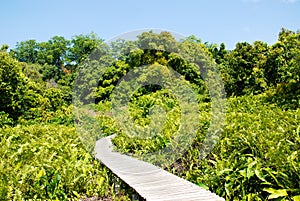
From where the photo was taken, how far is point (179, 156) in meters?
4.79

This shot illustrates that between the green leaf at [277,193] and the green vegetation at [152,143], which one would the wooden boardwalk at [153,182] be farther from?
the green leaf at [277,193]

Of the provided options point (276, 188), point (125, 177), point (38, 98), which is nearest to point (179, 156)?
point (125, 177)

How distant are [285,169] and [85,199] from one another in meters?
2.31

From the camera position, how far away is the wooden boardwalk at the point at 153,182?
2986mm

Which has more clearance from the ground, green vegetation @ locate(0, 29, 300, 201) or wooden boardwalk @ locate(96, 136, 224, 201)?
green vegetation @ locate(0, 29, 300, 201)

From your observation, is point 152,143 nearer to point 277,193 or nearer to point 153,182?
point 153,182

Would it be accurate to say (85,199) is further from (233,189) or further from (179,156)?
(233,189)

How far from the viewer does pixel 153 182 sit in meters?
3.57

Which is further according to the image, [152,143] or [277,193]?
[152,143]

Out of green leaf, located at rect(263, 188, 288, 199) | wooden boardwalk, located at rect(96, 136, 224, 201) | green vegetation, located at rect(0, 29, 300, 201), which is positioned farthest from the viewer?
green vegetation, located at rect(0, 29, 300, 201)

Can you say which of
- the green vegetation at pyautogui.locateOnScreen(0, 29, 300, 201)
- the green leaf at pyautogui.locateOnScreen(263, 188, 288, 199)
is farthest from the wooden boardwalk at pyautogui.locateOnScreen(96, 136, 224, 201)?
the green leaf at pyautogui.locateOnScreen(263, 188, 288, 199)

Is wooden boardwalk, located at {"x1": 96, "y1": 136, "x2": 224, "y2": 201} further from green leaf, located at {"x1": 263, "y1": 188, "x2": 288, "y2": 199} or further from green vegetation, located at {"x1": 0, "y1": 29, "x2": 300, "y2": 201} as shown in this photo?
green leaf, located at {"x1": 263, "y1": 188, "x2": 288, "y2": 199}

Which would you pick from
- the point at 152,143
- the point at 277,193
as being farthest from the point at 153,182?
the point at 152,143

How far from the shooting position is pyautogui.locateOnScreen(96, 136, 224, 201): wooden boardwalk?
299 centimetres
